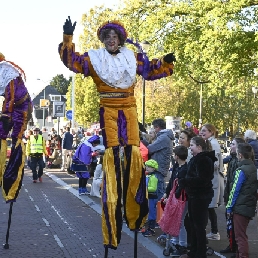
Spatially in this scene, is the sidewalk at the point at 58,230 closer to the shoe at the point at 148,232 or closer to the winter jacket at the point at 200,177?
the shoe at the point at 148,232

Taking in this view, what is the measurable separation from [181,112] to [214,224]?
32.9m

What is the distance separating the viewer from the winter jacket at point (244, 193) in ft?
23.2

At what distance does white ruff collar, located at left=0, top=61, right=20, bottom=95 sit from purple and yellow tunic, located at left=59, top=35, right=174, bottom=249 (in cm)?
158

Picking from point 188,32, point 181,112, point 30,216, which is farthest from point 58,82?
point 30,216

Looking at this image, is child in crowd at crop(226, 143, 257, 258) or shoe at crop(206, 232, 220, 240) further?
shoe at crop(206, 232, 220, 240)

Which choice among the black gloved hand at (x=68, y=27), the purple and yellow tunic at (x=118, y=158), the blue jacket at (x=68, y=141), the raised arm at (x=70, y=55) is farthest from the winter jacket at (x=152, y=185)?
the blue jacket at (x=68, y=141)

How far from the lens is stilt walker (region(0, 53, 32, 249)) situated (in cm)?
715

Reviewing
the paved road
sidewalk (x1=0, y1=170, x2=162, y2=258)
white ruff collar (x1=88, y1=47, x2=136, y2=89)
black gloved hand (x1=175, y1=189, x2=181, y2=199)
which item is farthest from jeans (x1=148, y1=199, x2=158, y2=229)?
white ruff collar (x1=88, y1=47, x2=136, y2=89)

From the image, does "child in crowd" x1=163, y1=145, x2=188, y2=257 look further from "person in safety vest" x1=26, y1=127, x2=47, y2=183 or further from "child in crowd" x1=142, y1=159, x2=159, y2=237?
"person in safety vest" x1=26, y1=127, x2=47, y2=183

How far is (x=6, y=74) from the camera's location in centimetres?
716

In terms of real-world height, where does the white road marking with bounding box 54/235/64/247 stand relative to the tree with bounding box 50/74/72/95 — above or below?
below

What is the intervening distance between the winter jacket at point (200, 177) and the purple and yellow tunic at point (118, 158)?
1085 millimetres

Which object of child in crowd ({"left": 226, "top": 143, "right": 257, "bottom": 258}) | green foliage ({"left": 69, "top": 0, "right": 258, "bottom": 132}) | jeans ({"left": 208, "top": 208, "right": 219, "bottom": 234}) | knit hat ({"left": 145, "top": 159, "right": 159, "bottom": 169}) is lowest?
jeans ({"left": 208, "top": 208, "right": 219, "bottom": 234})

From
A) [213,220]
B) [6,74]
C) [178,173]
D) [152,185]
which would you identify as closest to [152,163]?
[152,185]
